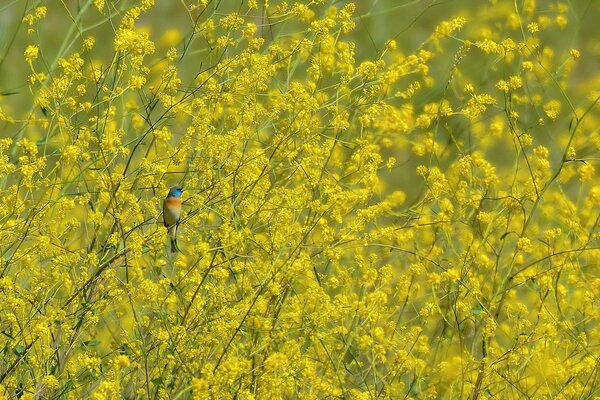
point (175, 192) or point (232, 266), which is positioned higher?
point (175, 192)

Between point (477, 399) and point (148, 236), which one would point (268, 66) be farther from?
point (477, 399)

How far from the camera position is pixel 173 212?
4.05 metres

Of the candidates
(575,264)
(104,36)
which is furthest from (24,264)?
(104,36)

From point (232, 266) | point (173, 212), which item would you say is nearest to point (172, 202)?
point (173, 212)

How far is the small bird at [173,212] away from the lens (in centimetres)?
402

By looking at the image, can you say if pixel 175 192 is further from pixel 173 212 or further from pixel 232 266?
pixel 232 266

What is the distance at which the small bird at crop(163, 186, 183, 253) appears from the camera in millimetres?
4020

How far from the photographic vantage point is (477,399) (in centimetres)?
Answer: 416

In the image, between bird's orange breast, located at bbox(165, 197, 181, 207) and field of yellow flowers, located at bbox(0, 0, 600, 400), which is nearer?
field of yellow flowers, located at bbox(0, 0, 600, 400)

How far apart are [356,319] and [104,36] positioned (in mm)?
7895

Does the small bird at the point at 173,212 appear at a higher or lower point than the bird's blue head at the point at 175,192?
lower

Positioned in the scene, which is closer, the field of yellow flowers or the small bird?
the field of yellow flowers

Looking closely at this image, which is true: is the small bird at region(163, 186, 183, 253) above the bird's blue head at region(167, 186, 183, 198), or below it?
below

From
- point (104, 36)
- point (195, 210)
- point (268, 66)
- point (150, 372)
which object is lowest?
point (104, 36)
